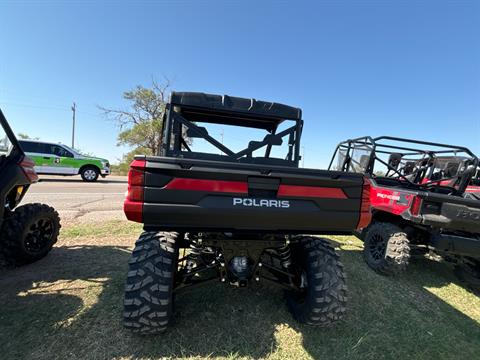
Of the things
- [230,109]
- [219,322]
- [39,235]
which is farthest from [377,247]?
[39,235]

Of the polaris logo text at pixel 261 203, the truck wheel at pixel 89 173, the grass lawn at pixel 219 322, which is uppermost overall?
the polaris logo text at pixel 261 203

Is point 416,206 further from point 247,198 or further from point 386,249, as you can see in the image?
point 247,198

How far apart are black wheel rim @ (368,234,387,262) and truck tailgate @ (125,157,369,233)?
2244mm

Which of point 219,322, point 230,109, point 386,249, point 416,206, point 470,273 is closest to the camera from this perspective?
point 219,322

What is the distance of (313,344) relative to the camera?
2115 millimetres

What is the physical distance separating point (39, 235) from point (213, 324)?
2.65 metres

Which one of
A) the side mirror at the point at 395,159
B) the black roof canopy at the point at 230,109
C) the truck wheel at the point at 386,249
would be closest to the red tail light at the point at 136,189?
the black roof canopy at the point at 230,109

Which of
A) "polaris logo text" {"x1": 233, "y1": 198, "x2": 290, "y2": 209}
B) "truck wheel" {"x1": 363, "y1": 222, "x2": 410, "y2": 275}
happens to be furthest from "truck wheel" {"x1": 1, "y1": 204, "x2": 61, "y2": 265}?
"truck wheel" {"x1": 363, "y1": 222, "x2": 410, "y2": 275}

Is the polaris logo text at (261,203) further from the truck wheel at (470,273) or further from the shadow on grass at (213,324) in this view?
the truck wheel at (470,273)

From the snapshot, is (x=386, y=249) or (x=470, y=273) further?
(x=470, y=273)

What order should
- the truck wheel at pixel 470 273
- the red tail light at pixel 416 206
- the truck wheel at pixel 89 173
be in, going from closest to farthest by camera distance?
the red tail light at pixel 416 206 → the truck wheel at pixel 470 273 → the truck wheel at pixel 89 173

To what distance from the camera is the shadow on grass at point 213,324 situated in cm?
194

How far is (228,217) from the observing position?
1.77 m

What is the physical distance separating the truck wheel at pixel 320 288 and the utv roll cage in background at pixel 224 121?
3.36 feet
